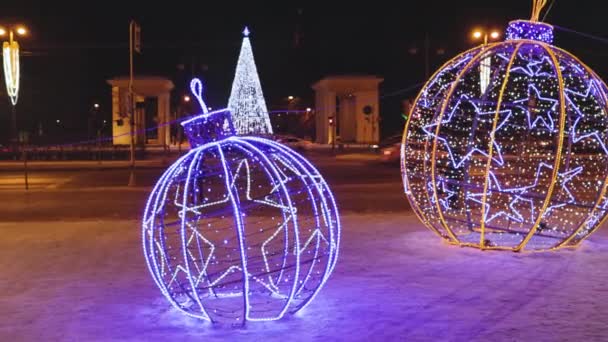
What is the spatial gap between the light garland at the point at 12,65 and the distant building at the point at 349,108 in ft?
123

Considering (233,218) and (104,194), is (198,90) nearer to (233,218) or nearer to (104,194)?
(233,218)

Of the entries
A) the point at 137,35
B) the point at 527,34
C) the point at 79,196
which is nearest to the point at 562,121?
the point at 527,34

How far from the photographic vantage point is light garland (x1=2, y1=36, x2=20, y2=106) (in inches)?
790

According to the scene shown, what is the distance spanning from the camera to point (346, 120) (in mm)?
63469

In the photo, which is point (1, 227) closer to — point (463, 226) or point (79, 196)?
point (79, 196)

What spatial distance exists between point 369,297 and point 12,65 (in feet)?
58.1

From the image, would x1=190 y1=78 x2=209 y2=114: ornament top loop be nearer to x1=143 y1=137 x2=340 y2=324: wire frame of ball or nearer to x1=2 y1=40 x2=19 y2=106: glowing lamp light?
x1=143 y1=137 x2=340 y2=324: wire frame of ball

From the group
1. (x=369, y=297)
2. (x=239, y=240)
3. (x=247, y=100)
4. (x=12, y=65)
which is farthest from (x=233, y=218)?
(x=247, y=100)

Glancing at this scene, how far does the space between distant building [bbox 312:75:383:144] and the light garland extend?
123ft

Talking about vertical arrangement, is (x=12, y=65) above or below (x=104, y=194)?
above

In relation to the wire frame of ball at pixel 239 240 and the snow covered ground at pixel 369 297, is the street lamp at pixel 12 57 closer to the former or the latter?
the snow covered ground at pixel 369 297

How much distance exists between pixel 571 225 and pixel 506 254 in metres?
3.31

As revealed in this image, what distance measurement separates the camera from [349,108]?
208 feet

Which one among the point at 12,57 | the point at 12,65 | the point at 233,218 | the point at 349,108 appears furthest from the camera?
the point at 349,108
